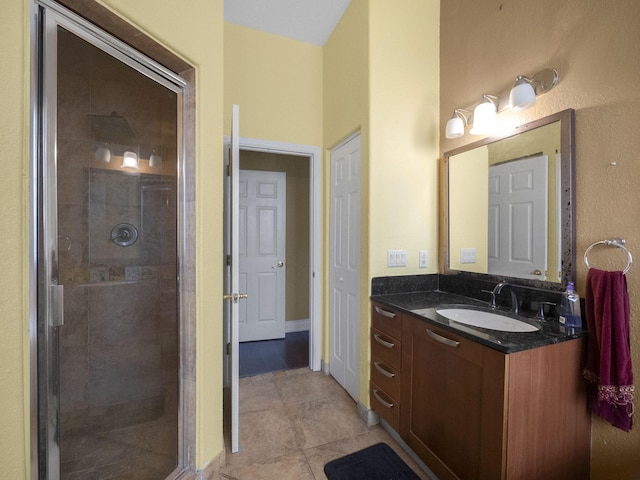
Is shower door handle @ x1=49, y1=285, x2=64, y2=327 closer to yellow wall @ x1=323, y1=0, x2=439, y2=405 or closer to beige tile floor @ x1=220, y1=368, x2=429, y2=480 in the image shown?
beige tile floor @ x1=220, y1=368, x2=429, y2=480

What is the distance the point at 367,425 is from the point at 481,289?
3.95 ft

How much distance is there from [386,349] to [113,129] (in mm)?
2077

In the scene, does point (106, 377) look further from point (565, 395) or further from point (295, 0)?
point (295, 0)

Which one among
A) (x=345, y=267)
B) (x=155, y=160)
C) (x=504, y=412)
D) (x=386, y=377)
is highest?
(x=155, y=160)

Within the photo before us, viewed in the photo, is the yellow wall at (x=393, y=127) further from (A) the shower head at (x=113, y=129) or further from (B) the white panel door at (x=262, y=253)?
(B) the white panel door at (x=262, y=253)

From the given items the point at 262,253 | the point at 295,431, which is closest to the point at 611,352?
the point at 295,431

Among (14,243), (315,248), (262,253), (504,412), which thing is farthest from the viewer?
(262,253)

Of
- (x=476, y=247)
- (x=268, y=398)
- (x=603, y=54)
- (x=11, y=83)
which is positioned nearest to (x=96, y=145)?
(x=11, y=83)

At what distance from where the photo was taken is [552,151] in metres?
1.39

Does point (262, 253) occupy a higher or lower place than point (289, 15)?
lower

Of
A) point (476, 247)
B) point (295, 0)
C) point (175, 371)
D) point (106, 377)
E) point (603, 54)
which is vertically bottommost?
point (106, 377)

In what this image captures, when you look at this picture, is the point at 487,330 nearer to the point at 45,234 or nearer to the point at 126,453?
the point at 45,234

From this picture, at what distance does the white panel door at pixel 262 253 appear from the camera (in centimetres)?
341

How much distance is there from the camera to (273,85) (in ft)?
8.27
